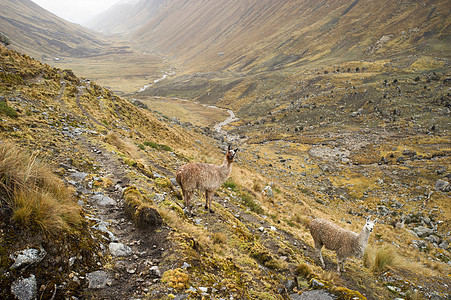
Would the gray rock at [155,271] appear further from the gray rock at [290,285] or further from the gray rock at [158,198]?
the gray rock at [290,285]

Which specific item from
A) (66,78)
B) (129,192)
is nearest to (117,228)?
(129,192)

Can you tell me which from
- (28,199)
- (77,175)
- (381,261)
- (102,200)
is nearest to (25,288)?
(28,199)

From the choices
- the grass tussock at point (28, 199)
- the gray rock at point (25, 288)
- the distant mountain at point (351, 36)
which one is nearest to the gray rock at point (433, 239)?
the grass tussock at point (28, 199)

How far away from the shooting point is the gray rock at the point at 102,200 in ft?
22.1

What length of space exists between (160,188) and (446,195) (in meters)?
33.6

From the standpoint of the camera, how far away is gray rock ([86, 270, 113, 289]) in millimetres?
3766

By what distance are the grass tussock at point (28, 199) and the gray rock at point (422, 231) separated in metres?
27.1

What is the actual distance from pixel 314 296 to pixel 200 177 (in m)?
5.44

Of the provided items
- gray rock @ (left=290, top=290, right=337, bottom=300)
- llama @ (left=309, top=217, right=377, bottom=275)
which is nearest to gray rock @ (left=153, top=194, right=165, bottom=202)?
gray rock @ (left=290, top=290, right=337, bottom=300)

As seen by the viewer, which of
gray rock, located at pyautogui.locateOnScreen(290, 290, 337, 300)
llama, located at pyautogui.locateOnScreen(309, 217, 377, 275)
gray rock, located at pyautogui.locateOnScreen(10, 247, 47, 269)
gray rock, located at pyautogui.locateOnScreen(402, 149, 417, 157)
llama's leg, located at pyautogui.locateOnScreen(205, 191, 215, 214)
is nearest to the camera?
gray rock, located at pyautogui.locateOnScreen(10, 247, 47, 269)

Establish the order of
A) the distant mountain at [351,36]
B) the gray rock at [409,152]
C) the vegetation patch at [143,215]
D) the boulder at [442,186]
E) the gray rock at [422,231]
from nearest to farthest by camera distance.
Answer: the vegetation patch at [143,215]
the gray rock at [422,231]
the boulder at [442,186]
the gray rock at [409,152]
the distant mountain at [351,36]

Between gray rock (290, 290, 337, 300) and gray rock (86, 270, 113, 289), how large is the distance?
16.8ft

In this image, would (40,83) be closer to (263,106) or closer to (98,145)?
(98,145)

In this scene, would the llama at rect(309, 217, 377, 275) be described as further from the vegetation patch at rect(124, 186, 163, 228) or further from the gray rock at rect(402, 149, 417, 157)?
the gray rock at rect(402, 149, 417, 157)
